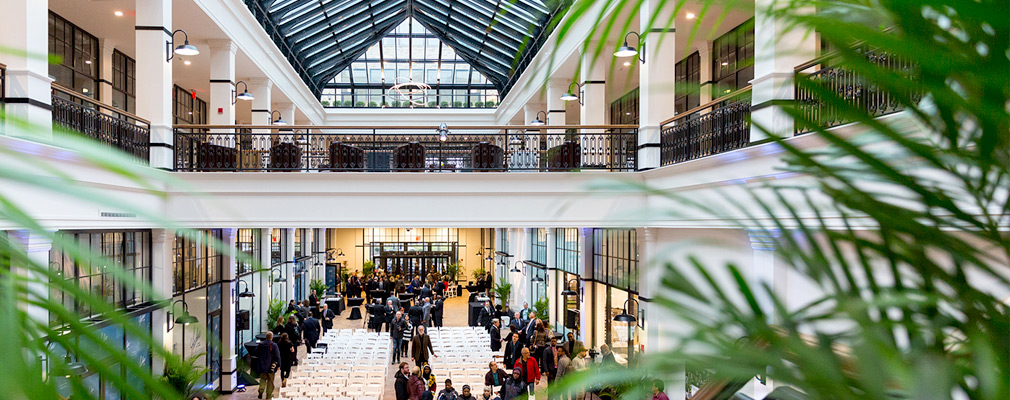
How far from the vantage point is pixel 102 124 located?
8.14 metres

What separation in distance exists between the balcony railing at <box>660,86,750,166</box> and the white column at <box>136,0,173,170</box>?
6951 millimetres

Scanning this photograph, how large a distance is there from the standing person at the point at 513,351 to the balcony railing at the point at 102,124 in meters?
6.97

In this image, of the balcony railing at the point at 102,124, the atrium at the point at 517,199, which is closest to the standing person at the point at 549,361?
the atrium at the point at 517,199

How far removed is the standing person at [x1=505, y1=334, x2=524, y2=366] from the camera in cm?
1226

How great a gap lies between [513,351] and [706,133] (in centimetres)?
630

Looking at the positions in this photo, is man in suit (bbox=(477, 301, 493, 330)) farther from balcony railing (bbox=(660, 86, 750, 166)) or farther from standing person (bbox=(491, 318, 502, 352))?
balcony railing (bbox=(660, 86, 750, 166))

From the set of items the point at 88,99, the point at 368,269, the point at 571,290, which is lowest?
the point at 368,269

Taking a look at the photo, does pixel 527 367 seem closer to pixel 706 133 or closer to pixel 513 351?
pixel 513 351

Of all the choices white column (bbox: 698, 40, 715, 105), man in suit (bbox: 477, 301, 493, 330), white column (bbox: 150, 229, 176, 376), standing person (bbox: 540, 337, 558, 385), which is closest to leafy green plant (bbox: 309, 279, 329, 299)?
man in suit (bbox: 477, 301, 493, 330)

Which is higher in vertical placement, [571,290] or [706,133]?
[706,133]

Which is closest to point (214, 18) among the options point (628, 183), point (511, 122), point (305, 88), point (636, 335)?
point (636, 335)

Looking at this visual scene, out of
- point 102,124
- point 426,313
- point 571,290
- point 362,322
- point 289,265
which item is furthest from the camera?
point 362,322

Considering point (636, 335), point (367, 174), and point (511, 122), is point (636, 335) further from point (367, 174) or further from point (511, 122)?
point (511, 122)

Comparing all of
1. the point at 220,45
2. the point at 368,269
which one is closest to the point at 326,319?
the point at 220,45
